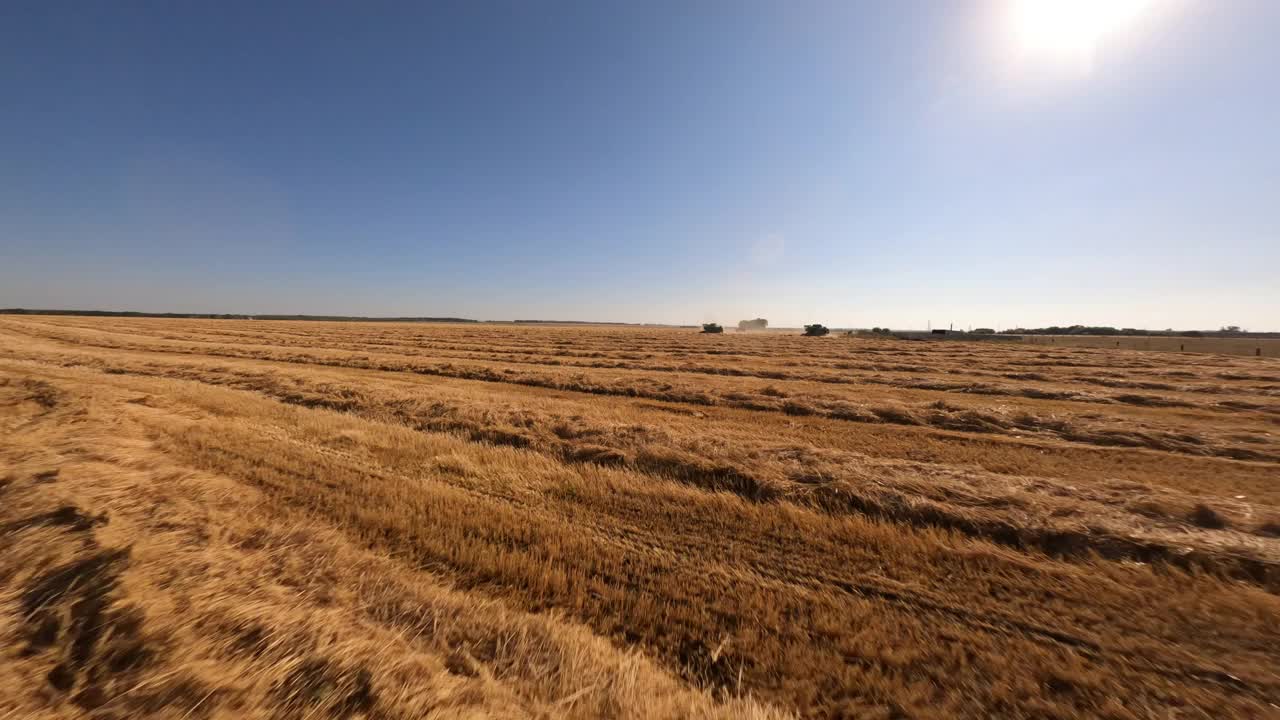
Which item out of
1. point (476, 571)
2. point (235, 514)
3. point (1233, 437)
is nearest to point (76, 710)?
point (476, 571)

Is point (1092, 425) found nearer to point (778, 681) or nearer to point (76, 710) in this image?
point (778, 681)

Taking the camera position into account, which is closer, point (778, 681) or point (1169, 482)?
point (778, 681)

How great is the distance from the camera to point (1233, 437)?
934 centimetres

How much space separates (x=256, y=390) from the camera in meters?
12.8

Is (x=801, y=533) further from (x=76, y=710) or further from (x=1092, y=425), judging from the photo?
(x=1092, y=425)

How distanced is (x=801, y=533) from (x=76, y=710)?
5750 mm

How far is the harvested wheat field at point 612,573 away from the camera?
2629 millimetres

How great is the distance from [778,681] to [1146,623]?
11.3 ft

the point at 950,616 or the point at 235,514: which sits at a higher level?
the point at 235,514

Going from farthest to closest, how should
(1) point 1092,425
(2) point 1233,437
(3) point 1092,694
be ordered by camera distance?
(1) point 1092,425, (2) point 1233,437, (3) point 1092,694

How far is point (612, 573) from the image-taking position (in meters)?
4.28

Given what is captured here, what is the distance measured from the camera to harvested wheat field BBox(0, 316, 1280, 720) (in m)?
2.63

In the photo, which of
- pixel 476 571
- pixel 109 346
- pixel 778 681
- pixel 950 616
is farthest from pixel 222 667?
pixel 109 346

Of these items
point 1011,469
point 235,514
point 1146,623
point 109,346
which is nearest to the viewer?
point 1146,623
